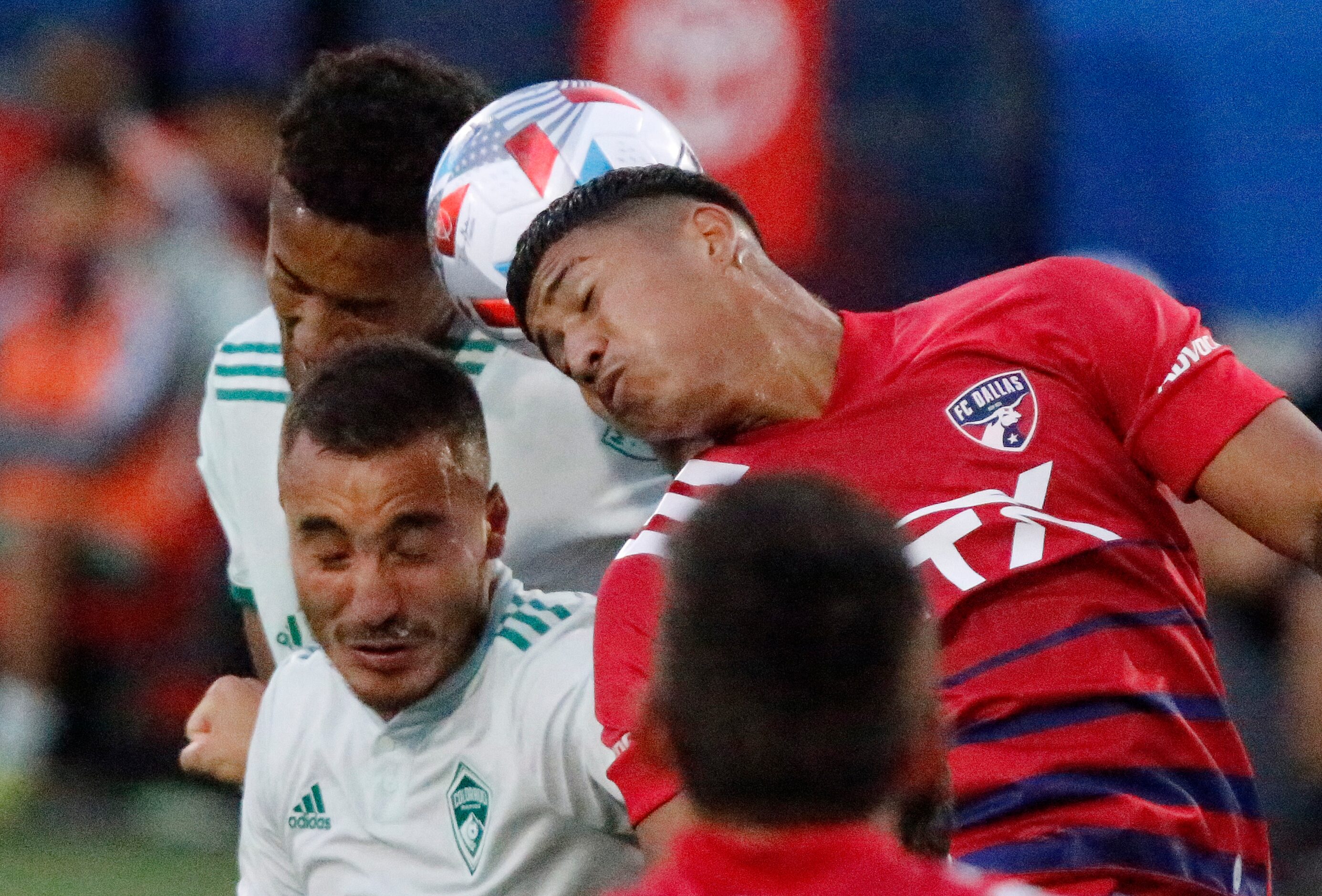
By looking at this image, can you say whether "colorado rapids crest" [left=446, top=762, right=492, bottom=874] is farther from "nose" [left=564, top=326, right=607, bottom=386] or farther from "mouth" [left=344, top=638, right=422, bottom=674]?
"nose" [left=564, top=326, right=607, bottom=386]

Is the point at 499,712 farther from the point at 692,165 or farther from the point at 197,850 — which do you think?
the point at 197,850

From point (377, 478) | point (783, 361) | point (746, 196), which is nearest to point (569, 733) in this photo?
point (377, 478)

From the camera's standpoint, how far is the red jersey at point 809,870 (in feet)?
3.96

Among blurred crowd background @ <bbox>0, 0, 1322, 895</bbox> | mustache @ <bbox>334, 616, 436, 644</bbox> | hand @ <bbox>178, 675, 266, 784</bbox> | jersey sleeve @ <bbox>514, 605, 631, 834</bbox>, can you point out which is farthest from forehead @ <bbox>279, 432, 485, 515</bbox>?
blurred crowd background @ <bbox>0, 0, 1322, 895</bbox>

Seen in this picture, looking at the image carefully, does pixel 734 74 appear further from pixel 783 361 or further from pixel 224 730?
pixel 783 361

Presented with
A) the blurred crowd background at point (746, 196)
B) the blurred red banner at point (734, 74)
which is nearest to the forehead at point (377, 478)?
the blurred crowd background at point (746, 196)

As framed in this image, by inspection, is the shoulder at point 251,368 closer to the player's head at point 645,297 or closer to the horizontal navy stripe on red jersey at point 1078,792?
the player's head at point 645,297

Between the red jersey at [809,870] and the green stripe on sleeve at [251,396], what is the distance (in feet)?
5.99

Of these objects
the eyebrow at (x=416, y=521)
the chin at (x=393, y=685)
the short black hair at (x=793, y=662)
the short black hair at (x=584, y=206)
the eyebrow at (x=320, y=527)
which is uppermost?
the short black hair at (x=793, y=662)

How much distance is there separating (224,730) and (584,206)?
0.99 m

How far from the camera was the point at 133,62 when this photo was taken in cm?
582

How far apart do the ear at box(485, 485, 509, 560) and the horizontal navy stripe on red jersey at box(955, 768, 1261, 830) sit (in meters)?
0.77

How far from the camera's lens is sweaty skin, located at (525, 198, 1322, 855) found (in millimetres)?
2139

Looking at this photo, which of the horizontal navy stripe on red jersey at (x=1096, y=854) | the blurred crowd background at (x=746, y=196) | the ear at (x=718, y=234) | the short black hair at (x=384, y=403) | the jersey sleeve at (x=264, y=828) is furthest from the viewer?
the blurred crowd background at (x=746, y=196)
